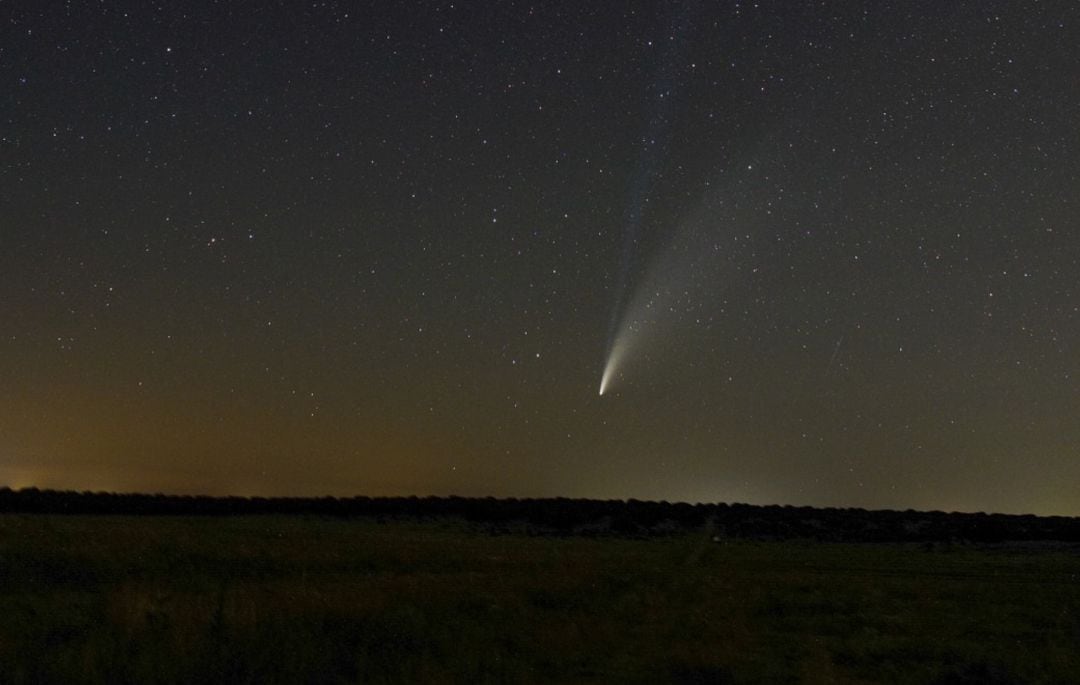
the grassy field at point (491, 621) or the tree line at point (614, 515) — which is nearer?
the grassy field at point (491, 621)

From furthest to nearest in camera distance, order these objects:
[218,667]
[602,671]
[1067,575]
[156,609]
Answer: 1. [1067,575]
2. [156,609]
3. [602,671]
4. [218,667]

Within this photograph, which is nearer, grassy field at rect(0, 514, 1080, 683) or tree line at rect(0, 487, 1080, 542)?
grassy field at rect(0, 514, 1080, 683)

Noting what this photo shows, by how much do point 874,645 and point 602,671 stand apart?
14.4 feet

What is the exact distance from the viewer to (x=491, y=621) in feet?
49.6

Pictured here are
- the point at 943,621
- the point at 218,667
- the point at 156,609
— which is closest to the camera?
the point at 218,667

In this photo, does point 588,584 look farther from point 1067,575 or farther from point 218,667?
point 1067,575

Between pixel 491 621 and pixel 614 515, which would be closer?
pixel 491 621

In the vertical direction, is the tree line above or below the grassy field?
above

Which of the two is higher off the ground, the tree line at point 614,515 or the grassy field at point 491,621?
the tree line at point 614,515

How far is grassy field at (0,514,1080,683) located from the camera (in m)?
11.4

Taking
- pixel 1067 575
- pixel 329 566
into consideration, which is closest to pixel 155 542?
pixel 329 566

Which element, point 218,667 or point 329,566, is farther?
point 329,566

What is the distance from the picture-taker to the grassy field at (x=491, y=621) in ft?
37.4

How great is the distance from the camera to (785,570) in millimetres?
28969
